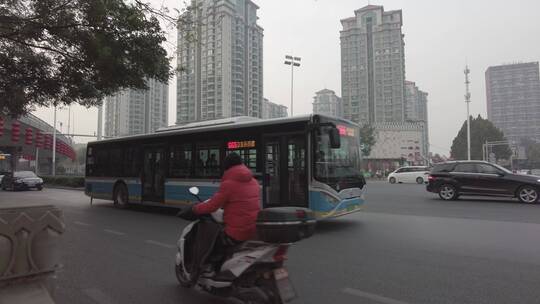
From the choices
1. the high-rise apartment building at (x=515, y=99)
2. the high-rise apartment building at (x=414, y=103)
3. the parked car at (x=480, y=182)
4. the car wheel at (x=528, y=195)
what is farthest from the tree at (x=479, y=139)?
the car wheel at (x=528, y=195)

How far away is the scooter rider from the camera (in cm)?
392

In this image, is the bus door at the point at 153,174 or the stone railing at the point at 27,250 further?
the bus door at the point at 153,174

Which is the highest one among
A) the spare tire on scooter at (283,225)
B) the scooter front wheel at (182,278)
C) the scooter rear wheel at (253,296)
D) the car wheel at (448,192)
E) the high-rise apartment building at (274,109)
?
the high-rise apartment building at (274,109)

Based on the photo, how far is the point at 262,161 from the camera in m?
9.96

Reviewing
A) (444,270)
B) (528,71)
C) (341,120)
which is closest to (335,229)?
(341,120)

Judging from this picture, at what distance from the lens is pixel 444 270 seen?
5.46 m

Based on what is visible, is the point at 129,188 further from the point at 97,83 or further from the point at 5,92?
the point at 5,92

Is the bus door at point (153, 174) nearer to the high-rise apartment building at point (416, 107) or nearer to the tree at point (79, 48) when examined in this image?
the tree at point (79, 48)

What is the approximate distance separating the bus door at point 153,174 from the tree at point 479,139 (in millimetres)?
77930

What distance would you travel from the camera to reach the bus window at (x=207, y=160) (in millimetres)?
10969

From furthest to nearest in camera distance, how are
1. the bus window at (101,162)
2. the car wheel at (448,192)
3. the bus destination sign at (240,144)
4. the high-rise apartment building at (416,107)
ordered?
the high-rise apartment building at (416,107)
the car wheel at (448,192)
the bus window at (101,162)
the bus destination sign at (240,144)

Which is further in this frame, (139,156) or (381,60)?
(381,60)

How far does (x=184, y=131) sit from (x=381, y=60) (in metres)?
72.8

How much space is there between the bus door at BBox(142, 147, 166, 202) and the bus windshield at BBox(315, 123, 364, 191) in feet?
19.3
